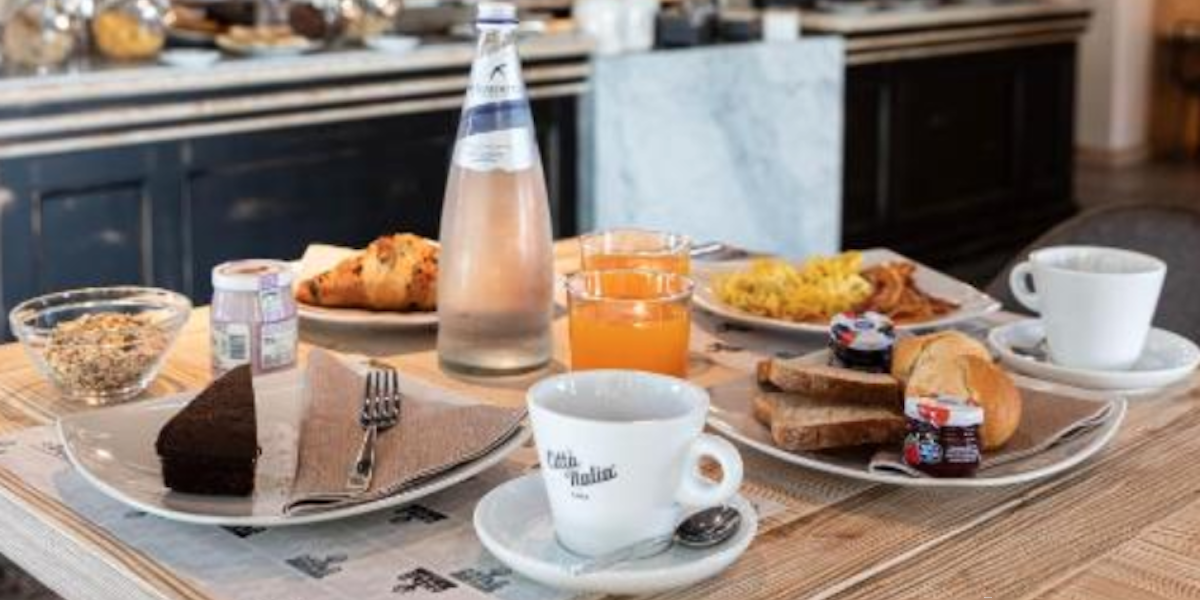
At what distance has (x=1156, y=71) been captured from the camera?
29.6 feet

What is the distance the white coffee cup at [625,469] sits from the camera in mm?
1060

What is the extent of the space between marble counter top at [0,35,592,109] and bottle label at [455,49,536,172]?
211 cm

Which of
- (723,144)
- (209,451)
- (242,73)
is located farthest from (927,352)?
(723,144)

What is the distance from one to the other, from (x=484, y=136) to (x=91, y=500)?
507 mm

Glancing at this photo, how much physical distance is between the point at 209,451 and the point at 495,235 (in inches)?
17.2

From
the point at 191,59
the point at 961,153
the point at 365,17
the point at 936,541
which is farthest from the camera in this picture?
the point at 961,153

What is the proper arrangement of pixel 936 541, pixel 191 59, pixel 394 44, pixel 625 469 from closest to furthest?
pixel 625 469
pixel 936 541
pixel 191 59
pixel 394 44

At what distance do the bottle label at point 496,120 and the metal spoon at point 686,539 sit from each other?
1.71 feet

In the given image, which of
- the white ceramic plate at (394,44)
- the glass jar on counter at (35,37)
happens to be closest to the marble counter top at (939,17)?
the white ceramic plate at (394,44)

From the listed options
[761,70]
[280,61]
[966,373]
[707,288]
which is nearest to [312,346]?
[707,288]

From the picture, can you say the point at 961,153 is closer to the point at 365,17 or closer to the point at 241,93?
the point at 365,17

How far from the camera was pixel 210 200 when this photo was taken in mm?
3787

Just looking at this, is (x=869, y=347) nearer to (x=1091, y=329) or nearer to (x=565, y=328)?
(x=1091, y=329)

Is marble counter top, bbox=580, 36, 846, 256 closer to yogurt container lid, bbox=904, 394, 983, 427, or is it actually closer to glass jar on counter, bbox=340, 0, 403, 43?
glass jar on counter, bbox=340, 0, 403, 43
